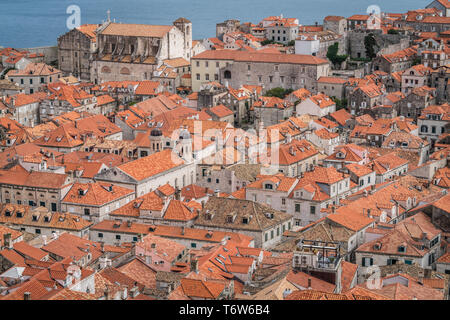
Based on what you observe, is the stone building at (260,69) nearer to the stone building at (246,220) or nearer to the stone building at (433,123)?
the stone building at (433,123)

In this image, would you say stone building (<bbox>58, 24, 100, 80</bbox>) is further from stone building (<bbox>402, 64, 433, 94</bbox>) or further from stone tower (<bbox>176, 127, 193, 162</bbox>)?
stone tower (<bbox>176, 127, 193, 162</bbox>)

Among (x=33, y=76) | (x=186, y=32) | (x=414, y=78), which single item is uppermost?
(x=186, y=32)

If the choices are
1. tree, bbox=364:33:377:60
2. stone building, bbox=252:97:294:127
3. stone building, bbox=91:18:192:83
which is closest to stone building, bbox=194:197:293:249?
stone building, bbox=252:97:294:127

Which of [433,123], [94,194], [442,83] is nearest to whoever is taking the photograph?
[94,194]

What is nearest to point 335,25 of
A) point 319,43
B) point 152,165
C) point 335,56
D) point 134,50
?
point 319,43

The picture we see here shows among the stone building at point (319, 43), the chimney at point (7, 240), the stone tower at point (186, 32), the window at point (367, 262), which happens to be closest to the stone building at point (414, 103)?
the stone building at point (319, 43)

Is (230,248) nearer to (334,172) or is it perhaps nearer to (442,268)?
(442,268)

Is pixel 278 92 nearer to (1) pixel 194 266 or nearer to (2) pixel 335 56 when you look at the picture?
(2) pixel 335 56

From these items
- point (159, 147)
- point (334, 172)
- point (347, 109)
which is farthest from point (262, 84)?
point (334, 172)
